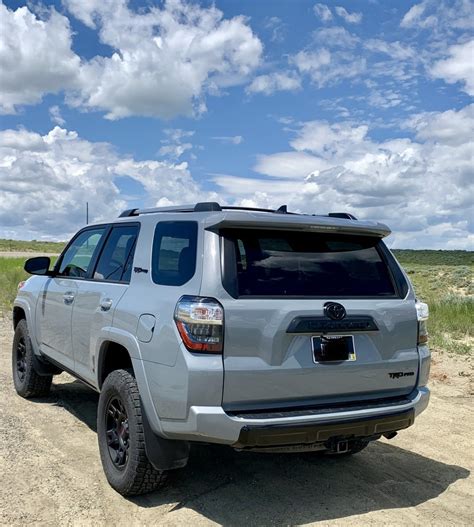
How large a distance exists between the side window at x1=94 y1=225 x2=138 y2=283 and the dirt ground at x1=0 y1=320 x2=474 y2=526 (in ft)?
4.88

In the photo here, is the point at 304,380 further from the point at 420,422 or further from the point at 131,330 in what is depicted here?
the point at 420,422

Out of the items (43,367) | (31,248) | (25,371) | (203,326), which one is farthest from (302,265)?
(31,248)

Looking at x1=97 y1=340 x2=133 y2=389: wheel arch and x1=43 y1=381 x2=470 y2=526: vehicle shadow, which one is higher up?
x1=97 y1=340 x2=133 y2=389: wheel arch

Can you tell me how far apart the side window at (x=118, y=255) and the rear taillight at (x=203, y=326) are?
1038mm

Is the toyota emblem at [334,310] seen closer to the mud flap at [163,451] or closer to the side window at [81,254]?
the mud flap at [163,451]

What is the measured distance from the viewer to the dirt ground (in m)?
3.74

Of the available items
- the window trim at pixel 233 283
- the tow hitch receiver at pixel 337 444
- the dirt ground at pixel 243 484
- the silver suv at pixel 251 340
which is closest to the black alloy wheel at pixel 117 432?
the silver suv at pixel 251 340

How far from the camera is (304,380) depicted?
136 inches

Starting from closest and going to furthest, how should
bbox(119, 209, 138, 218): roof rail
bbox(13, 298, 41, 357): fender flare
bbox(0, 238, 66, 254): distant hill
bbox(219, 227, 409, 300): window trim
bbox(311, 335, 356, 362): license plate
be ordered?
bbox(219, 227, 409, 300): window trim → bbox(311, 335, 356, 362): license plate → bbox(119, 209, 138, 218): roof rail → bbox(13, 298, 41, 357): fender flare → bbox(0, 238, 66, 254): distant hill

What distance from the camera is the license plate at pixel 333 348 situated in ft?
11.5

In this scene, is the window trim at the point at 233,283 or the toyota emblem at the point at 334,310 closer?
the window trim at the point at 233,283

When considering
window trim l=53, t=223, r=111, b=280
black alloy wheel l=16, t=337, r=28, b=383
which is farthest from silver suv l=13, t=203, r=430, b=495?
black alloy wheel l=16, t=337, r=28, b=383

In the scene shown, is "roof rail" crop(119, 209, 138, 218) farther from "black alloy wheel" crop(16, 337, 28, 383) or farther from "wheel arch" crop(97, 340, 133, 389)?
"black alloy wheel" crop(16, 337, 28, 383)

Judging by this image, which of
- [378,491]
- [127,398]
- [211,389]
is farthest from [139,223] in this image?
[378,491]
